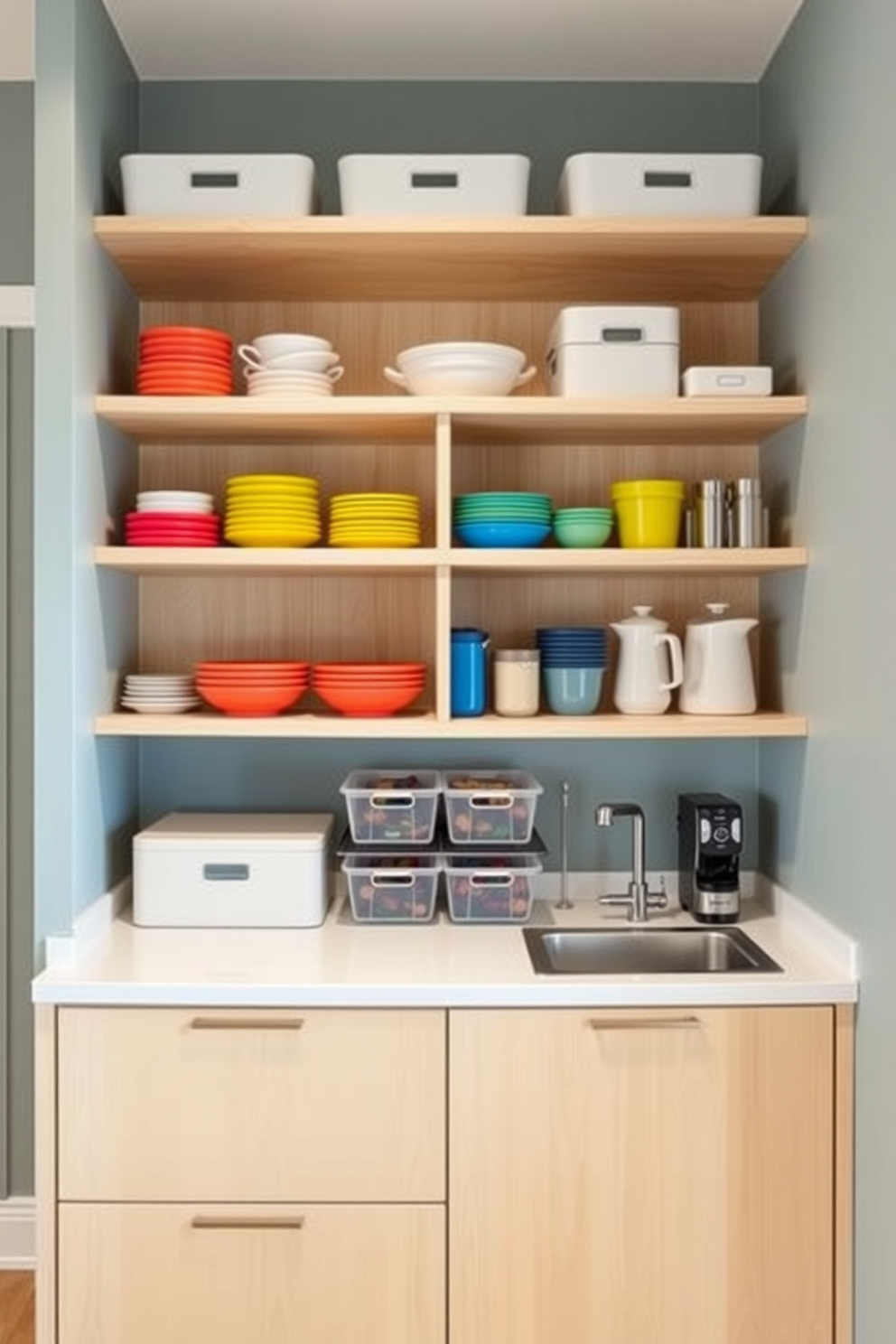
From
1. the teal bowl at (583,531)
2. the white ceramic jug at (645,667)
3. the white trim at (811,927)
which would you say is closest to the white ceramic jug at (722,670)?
the white ceramic jug at (645,667)

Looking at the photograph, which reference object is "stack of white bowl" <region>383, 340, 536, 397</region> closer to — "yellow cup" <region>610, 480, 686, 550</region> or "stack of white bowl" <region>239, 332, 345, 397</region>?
"stack of white bowl" <region>239, 332, 345, 397</region>

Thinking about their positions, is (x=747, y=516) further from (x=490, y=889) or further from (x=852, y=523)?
(x=490, y=889)

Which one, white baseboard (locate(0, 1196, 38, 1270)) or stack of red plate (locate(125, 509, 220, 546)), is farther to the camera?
white baseboard (locate(0, 1196, 38, 1270))

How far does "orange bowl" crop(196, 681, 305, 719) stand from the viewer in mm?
2219

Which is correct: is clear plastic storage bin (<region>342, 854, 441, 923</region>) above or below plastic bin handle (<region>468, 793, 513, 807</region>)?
below

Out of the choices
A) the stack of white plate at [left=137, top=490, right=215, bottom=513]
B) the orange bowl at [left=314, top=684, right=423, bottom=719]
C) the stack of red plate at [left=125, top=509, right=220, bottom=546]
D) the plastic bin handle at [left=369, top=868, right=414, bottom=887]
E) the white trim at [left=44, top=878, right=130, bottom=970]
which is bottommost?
the white trim at [left=44, top=878, right=130, bottom=970]

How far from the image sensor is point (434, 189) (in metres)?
2.20

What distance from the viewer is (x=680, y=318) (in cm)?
251

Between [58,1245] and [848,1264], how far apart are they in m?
1.25

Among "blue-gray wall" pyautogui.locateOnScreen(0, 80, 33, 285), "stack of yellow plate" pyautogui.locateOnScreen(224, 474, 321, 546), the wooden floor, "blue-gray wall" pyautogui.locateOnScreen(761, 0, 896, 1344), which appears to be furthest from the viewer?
"blue-gray wall" pyautogui.locateOnScreen(0, 80, 33, 285)

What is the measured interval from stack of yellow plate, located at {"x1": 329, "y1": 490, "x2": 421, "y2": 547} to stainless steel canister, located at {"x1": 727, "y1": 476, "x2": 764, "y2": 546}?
0.61m

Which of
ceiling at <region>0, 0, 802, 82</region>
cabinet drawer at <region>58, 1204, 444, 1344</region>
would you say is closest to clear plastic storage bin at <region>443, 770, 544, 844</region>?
cabinet drawer at <region>58, 1204, 444, 1344</region>

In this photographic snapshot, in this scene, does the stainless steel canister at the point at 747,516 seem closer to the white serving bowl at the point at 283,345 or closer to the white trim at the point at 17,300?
the white serving bowl at the point at 283,345

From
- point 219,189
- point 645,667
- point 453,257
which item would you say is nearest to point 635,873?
point 645,667
